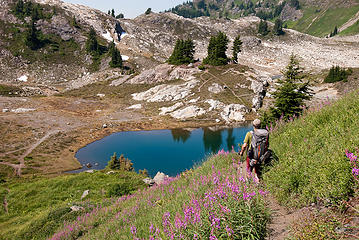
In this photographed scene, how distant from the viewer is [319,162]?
5.46m

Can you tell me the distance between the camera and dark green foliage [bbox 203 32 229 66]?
263 feet

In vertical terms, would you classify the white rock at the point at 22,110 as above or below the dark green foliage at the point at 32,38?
below

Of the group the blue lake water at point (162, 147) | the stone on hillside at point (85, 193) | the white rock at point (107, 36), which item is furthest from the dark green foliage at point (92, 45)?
the stone on hillside at point (85, 193)

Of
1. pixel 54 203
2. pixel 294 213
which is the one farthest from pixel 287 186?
pixel 54 203

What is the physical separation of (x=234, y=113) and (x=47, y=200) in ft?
154

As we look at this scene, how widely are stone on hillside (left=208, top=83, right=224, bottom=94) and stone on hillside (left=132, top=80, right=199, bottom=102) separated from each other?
6238 mm

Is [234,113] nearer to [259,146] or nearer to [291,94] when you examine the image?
[291,94]

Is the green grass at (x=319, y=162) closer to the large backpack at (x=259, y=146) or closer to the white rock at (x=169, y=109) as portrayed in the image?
the large backpack at (x=259, y=146)

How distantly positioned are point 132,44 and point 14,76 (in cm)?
7452

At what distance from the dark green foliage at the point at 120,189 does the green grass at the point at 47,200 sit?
106 millimetres

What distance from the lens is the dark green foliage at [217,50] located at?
263ft

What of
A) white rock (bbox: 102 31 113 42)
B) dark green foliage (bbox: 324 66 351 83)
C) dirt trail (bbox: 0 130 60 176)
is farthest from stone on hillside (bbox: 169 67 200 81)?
white rock (bbox: 102 31 113 42)

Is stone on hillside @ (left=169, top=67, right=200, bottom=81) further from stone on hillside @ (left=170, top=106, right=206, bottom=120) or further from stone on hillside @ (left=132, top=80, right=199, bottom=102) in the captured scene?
stone on hillside @ (left=170, top=106, right=206, bottom=120)

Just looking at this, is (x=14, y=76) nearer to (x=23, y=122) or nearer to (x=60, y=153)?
(x=23, y=122)
